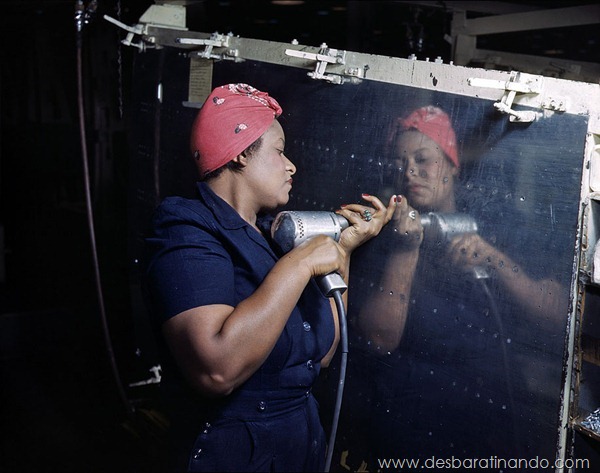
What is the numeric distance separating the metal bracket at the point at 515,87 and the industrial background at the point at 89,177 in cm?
187

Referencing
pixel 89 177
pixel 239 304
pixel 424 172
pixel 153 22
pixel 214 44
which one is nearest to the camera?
pixel 239 304

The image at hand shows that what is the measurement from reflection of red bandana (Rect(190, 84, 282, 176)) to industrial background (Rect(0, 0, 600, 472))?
1561 mm

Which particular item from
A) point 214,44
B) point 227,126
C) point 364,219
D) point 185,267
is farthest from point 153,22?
point 185,267

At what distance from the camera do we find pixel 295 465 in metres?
1.80

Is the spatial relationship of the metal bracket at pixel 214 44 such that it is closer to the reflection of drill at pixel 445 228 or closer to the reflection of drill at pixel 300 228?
the reflection of drill at pixel 300 228

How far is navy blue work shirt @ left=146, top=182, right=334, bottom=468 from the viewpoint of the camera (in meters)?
1.55

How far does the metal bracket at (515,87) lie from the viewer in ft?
5.14

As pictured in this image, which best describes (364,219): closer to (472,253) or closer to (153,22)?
(472,253)

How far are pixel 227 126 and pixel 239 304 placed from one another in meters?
0.49

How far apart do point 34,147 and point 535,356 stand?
4894 mm

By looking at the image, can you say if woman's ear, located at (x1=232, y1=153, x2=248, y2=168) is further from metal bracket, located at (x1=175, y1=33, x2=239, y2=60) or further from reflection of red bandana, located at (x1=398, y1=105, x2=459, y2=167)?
metal bracket, located at (x1=175, y1=33, x2=239, y2=60)

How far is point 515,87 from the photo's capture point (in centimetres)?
157

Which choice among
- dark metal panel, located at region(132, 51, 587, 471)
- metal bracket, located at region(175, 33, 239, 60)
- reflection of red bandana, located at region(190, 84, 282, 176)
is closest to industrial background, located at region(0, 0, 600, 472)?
metal bracket, located at region(175, 33, 239, 60)

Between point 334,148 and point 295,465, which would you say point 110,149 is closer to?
point 334,148
